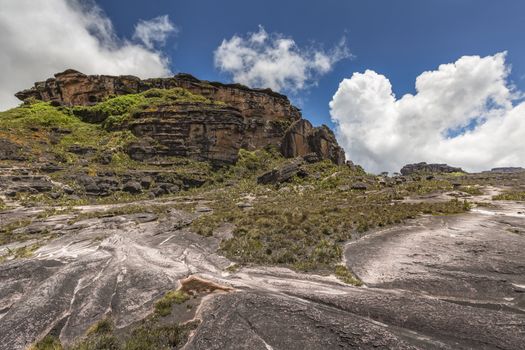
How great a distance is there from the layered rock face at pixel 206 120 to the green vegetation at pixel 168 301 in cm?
5062

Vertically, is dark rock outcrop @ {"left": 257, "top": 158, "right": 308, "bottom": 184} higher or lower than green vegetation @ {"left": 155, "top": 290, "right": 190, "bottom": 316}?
higher

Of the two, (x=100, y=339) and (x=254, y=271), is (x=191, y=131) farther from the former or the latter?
(x=100, y=339)

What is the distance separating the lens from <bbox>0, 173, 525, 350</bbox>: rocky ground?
891cm

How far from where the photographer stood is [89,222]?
25.2 meters

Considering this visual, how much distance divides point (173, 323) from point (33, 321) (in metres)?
5.52

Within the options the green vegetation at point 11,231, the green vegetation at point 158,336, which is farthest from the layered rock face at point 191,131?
the green vegetation at point 158,336

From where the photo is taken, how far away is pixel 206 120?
63875 millimetres

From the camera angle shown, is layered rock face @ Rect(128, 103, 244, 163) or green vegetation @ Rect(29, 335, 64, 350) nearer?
green vegetation @ Rect(29, 335, 64, 350)

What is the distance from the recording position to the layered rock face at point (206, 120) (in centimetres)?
6262

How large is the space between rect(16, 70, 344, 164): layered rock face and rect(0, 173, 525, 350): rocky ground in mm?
44892

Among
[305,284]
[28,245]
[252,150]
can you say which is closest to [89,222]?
[28,245]

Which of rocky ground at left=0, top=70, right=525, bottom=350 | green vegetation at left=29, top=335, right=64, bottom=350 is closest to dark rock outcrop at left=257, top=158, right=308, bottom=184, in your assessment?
rocky ground at left=0, top=70, right=525, bottom=350

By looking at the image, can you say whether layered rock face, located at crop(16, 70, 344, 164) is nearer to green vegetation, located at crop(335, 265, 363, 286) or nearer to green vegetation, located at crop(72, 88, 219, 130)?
green vegetation, located at crop(72, 88, 219, 130)

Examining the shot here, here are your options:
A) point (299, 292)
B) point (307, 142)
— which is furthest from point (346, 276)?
point (307, 142)
